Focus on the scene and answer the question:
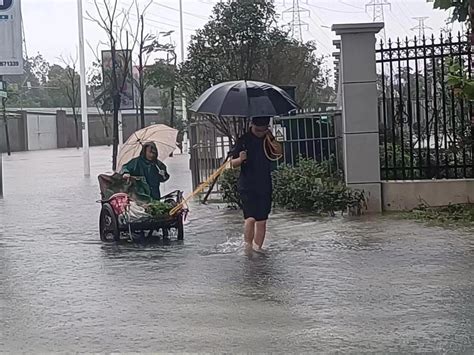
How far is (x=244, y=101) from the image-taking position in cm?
959

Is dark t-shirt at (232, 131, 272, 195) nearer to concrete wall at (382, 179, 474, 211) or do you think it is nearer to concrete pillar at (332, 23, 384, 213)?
concrete pillar at (332, 23, 384, 213)

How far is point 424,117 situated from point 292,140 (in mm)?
2875

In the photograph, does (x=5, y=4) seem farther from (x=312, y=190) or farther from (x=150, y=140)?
(x=312, y=190)

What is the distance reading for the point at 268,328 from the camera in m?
6.21

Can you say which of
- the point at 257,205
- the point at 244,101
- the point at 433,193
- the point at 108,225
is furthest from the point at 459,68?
the point at 108,225

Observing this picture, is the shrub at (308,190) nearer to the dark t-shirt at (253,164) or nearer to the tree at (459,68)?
the tree at (459,68)

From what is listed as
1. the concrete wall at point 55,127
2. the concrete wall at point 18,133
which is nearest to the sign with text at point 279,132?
the concrete wall at point 55,127

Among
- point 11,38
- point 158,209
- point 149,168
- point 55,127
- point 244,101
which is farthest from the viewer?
point 55,127

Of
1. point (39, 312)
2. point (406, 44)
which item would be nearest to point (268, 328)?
point (39, 312)

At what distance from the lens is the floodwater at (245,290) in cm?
596

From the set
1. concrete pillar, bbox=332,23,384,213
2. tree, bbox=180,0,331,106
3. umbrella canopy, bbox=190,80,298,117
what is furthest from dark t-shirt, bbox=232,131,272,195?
tree, bbox=180,0,331,106

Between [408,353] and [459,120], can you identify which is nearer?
[408,353]

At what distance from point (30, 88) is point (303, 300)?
6650 cm

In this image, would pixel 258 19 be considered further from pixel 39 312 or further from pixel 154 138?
pixel 39 312
